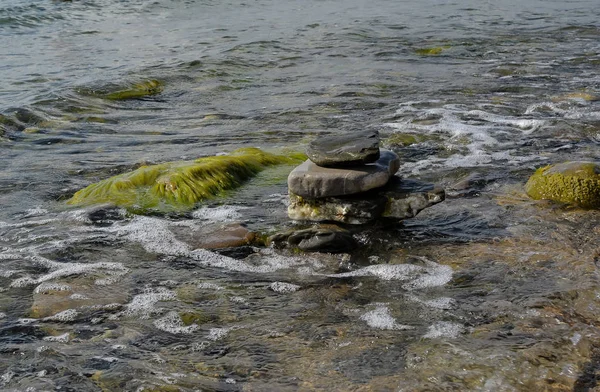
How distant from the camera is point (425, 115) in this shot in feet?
31.1

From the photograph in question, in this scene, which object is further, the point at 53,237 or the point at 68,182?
the point at 68,182

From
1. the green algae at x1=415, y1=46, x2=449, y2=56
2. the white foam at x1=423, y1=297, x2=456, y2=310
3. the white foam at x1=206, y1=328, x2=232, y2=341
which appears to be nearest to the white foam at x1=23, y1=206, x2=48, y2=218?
the white foam at x1=206, y1=328, x2=232, y2=341

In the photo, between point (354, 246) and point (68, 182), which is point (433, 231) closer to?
point (354, 246)

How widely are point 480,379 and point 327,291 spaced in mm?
1375

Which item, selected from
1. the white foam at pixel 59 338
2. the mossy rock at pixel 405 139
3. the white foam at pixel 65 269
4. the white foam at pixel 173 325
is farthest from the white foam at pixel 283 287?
the mossy rock at pixel 405 139

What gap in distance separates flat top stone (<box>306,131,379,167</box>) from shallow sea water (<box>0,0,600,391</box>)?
1.92ft

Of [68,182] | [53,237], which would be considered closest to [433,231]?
[53,237]

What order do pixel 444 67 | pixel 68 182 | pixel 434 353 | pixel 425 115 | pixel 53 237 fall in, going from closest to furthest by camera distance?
pixel 434 353, pixel 53 237, pixel 68 182, pixel 425 115, pixel 444 67

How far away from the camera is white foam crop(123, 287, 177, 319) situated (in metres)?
4.52

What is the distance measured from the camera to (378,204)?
565 cm

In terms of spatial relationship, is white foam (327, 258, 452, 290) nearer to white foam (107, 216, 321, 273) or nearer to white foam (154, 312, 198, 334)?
white foam (107, 216, 321, 273)

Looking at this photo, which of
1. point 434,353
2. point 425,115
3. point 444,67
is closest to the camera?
point 434,353

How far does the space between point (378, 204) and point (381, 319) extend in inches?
58.9

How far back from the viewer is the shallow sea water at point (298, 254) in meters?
3.86
